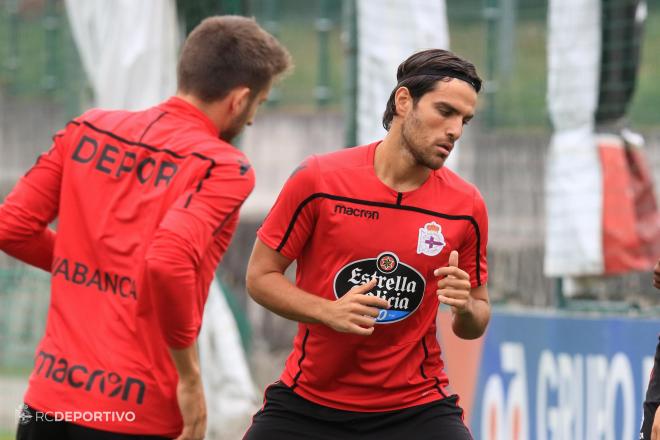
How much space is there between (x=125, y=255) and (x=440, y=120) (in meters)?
1.17

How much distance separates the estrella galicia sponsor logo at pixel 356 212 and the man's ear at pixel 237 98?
49cm

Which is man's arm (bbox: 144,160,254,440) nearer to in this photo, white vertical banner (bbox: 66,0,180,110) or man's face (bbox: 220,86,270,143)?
man's face (bbox: 220,86,270,143)

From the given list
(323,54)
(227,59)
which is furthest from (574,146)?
(323,54)

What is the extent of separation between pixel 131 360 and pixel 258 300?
0.55 m

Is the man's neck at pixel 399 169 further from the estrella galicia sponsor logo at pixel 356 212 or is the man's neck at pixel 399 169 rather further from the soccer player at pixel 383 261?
the estrella galicia sponsor logo at pixel 356 212

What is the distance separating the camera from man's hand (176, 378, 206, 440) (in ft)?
13.4

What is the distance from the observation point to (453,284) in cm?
420

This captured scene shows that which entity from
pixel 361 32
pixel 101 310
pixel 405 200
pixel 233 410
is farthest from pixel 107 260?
pixel 233 410

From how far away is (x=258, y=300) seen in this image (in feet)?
14.8

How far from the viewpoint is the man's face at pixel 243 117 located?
4562mm

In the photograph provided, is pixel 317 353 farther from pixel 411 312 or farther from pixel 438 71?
pixel 438 71

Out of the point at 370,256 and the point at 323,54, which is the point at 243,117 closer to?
the point at 370,256

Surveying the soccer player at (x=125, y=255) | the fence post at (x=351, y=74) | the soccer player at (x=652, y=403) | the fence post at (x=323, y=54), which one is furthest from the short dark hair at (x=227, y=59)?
the fence post at (x=323, y=54)

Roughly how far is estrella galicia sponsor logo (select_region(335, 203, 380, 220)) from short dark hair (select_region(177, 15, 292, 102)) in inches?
20.6
